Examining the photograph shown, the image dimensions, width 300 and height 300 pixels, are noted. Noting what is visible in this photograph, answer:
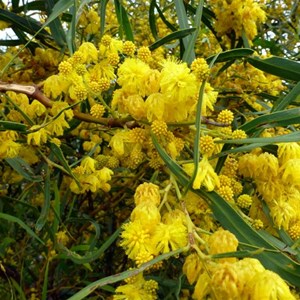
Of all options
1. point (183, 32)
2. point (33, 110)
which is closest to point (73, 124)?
point (33, 110)

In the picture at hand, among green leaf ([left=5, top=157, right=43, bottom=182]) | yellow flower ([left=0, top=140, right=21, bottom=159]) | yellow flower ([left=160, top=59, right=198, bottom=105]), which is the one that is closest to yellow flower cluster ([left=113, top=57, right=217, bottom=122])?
yellow flower ([left=160, top=59, right=198, bottom=105])

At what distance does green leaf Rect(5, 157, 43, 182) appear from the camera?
1.55 m

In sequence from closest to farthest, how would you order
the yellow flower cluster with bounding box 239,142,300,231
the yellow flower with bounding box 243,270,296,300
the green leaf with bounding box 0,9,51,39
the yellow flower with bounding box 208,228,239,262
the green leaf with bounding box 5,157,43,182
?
the yellow flower with bounding box 243,270,296,300, the yellow flower with bounding box 208,228,239,262, the yellow flower cluster with bounding box 239,142,300,231, the green leaf with bounding box 5,157,43,182, the green leaf with bounding box 0,9,51,39

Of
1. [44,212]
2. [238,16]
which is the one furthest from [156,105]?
[238,16]

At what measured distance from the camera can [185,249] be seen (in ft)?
2.81

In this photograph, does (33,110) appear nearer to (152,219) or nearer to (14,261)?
(152,219)

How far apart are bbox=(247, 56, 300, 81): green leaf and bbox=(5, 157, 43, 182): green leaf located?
71cm

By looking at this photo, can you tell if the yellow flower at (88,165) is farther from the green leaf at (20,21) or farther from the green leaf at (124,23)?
the green leaf at (20,21)

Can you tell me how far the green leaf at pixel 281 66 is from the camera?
1.21 meters

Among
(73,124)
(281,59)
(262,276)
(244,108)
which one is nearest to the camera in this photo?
(262,276)

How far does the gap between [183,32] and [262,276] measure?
711 mm

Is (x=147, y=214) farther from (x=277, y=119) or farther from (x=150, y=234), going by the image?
(x=277, y=119)

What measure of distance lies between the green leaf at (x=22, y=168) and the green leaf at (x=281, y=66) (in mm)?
714

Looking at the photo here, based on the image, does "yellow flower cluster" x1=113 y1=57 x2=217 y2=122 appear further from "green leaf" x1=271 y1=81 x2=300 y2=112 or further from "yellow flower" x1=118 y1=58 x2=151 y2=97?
"green leaf" x1=271 y1=81 x2=300 y2=112
